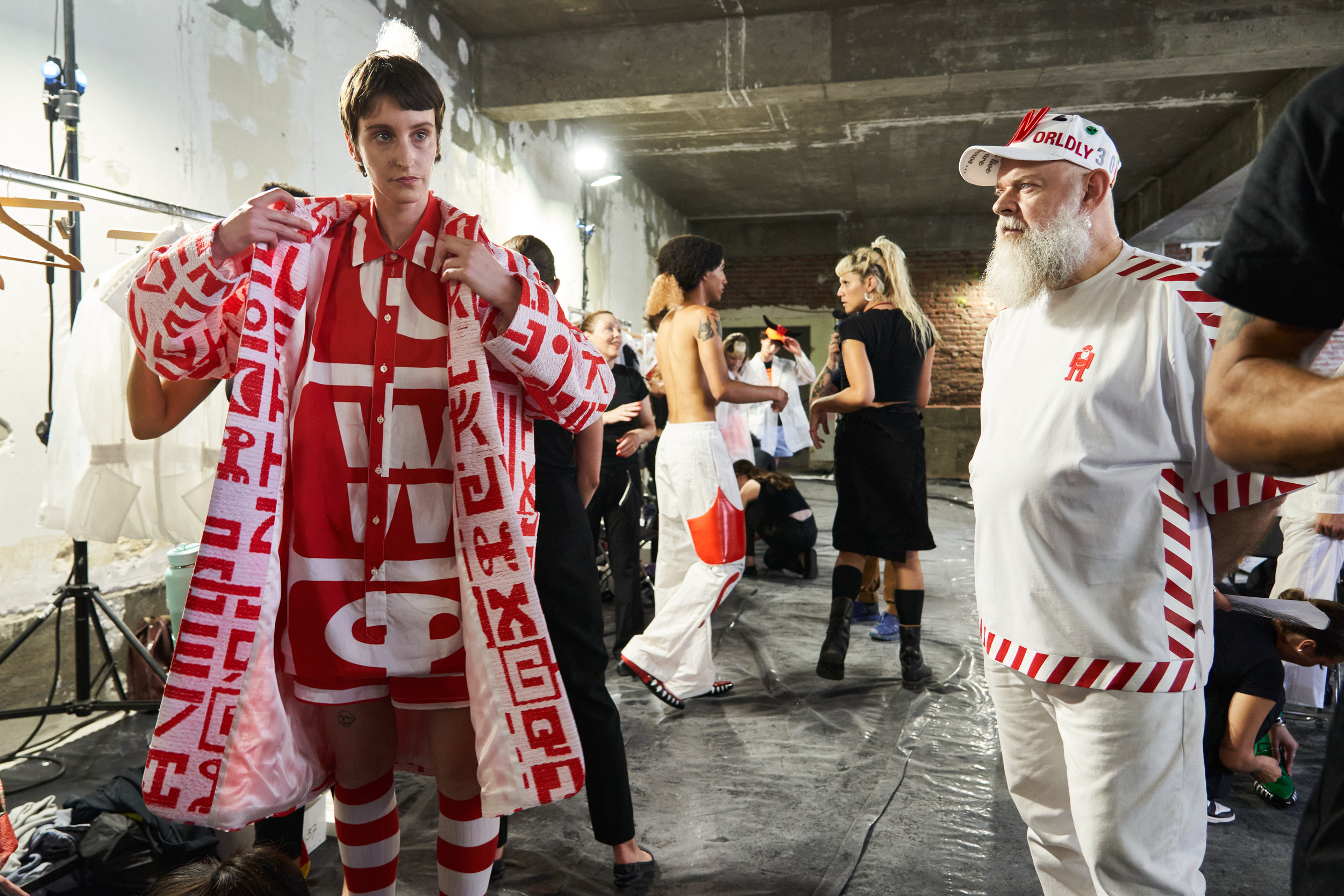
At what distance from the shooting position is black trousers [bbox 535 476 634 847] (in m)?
2.00

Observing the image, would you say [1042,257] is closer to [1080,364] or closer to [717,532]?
[1080,364]

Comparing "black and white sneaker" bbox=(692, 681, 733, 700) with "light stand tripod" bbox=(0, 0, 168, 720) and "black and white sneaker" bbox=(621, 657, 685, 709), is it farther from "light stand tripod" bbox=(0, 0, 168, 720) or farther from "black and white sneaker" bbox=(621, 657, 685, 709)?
"light stand tripod" bbox=(0, 0, 168, 720)

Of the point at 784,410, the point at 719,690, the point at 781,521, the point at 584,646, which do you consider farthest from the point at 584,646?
the point at 784,410

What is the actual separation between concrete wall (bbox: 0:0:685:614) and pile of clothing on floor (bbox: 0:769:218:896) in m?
1.46

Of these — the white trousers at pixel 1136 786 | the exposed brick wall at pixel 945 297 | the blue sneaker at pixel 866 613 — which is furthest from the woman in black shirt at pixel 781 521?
the exposed brick wall at pixel 945 297

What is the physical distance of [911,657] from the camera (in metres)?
3.55

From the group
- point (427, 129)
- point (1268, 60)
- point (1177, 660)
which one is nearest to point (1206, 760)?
point (1177, 660)

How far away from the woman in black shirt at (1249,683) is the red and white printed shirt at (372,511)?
2.32m

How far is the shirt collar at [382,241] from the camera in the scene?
4.47ft

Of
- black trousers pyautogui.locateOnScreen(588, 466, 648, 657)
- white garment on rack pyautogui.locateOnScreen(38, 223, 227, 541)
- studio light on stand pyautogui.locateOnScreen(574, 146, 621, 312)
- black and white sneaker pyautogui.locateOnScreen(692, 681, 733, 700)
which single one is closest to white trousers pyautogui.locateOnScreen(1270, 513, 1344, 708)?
black and white sneaker pyautogui.locateOnScreen(692, 681, 733, 700)

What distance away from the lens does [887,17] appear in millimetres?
5891

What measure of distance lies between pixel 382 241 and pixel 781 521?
4.75 metres

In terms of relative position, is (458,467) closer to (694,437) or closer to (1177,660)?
(1177,660)

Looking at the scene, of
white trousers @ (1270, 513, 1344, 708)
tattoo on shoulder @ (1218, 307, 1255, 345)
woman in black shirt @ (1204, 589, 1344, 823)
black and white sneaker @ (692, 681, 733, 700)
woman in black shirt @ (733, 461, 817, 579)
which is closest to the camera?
tattoo on shoulder @ (1218, 307, 1255, 345)
